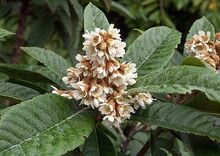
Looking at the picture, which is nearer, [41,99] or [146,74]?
[41,99]

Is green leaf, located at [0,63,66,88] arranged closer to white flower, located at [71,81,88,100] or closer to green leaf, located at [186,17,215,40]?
white flower, located at [71,81,88,100]

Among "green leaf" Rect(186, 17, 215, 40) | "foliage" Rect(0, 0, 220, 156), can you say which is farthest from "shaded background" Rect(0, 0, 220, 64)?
"foliage" Rect(0, 0, 220, 156)

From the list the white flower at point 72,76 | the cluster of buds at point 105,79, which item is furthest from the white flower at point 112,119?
the white flower at point 72,76

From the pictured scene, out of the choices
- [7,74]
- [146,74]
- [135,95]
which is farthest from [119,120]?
[7,74]

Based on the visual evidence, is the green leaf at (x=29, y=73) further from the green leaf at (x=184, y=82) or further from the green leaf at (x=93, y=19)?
the green leaf at (x=184, y=82)

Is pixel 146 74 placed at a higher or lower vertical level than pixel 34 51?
lower

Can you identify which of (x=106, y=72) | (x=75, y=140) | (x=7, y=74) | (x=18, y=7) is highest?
(x=18, y=7)

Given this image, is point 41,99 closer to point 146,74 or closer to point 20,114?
point 20,114

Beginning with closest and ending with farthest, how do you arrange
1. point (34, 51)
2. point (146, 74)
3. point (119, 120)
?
point (119, 120)
point (146, 74)
point (34, 51)
